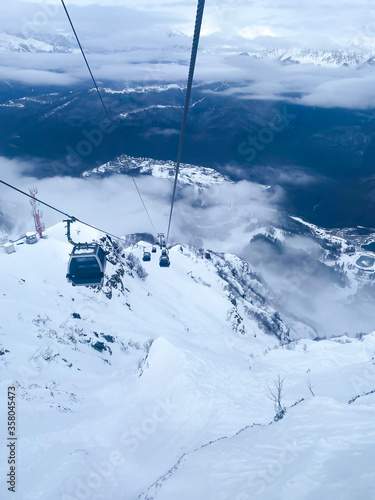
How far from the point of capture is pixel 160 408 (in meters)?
18.2

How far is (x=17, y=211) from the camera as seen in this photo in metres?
183

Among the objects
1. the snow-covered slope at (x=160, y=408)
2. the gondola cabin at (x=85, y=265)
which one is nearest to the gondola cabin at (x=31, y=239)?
the snow-covered slope at (x=160, y=408)

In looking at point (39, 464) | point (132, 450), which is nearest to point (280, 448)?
point (132, 450)

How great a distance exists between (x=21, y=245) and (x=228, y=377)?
39.5 m

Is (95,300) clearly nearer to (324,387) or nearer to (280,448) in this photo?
(324,387)

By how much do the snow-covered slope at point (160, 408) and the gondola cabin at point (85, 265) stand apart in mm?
6499

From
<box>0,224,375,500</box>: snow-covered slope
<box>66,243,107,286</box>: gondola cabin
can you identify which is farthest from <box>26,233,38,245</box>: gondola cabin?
<box>66,243,107,286</box>: gondola cabin

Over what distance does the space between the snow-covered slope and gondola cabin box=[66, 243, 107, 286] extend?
650 cm

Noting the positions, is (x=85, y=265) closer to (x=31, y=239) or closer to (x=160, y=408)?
(x=160, y=408)

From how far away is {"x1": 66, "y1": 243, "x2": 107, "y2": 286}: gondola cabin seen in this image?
15.4m

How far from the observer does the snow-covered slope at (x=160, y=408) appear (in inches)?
365

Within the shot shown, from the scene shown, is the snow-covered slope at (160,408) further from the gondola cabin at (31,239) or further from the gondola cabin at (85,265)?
the gondola cabin at (31,239)

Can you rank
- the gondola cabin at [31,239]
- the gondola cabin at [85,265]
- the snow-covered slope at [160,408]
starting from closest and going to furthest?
the snow-covered slope at [160,408] → the gondola cabin at [85,265] → the gondola cabin at [31,239]

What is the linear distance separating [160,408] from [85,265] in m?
9.67
